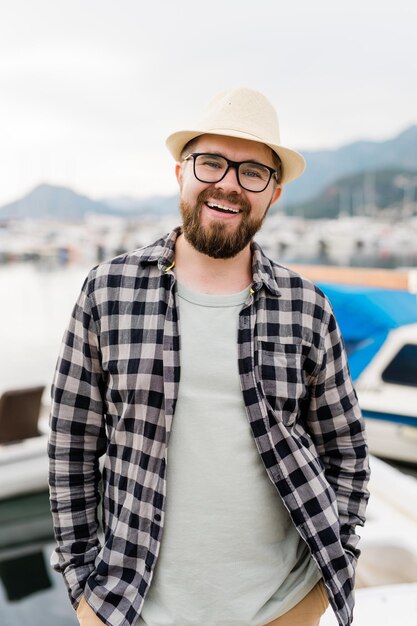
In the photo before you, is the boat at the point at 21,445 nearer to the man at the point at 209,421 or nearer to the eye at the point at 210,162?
the man at the point at 209,421

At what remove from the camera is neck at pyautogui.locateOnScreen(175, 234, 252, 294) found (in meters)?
1.28

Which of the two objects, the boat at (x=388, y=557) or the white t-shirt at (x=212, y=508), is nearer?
the white t-shirt at (x=212, y=508)

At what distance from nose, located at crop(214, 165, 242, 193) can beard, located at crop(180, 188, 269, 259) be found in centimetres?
1

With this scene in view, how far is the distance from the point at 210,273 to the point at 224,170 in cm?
22

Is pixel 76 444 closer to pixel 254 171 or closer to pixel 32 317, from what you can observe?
pixel 254 171

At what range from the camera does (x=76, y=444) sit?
1.27 m

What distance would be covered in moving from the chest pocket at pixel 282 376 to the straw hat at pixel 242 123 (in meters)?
0.42

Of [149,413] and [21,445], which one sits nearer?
[149,413]

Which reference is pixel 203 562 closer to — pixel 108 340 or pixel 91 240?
pixel 108 340

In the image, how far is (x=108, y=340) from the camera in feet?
3.99

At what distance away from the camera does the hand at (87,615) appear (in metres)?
1.20

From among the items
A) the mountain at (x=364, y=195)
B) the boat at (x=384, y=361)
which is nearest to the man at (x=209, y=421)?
the boat at (x=384, y=361)

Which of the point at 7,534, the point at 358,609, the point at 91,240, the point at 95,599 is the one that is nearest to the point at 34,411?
the point at 7,534

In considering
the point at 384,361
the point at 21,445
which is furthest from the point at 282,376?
the point at 384,361
